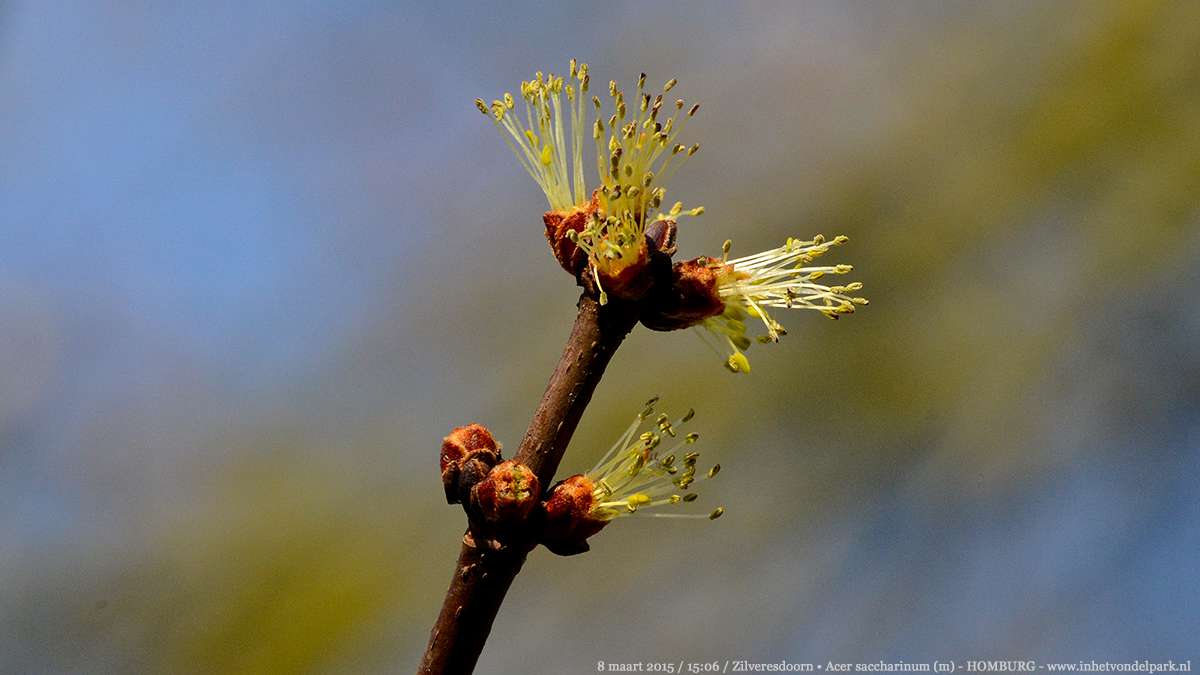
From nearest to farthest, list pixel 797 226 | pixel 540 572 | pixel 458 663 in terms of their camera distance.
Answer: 1. pixel 458 663
2. pixel 540 572
3. pixel 797 226

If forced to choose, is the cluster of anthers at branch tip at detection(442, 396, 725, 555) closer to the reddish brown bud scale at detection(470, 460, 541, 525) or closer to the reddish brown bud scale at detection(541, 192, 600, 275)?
the reddish brown bud scale at detection(470, 460, 541, 525)

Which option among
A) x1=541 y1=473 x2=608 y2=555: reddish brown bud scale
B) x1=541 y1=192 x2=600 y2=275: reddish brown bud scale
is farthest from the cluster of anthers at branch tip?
x1=541 y1=192 x2=600 y2=275: reddish brown bud scale

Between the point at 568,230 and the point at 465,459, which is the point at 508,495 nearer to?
the point at 465,459

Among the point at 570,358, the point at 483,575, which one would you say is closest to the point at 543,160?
the point at 570,358

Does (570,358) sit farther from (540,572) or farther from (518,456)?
(540,572)

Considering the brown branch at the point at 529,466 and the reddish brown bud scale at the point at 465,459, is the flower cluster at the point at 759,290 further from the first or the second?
the reddish brown bud scale at the point at 465,459

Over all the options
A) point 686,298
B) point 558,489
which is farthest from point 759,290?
point 558,489

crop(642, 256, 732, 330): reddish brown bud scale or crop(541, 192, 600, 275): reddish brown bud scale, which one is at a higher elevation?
crop(541, 192, 600, 275): reddish brown bud scale
